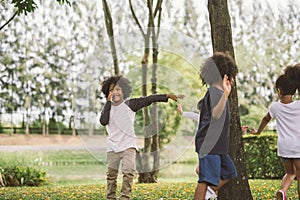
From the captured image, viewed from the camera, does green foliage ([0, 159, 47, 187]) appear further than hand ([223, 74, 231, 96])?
Yes

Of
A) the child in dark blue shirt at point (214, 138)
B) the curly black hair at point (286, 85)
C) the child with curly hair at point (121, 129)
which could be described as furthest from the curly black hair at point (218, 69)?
the curly black hair at point (286, 85)

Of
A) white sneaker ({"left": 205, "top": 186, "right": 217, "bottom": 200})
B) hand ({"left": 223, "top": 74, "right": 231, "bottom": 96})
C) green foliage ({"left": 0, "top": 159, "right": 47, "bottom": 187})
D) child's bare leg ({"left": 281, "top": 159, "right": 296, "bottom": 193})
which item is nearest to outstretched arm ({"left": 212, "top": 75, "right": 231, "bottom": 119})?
hand ({"left": 223, "top": 74, "right": 231, "bottom": 96})

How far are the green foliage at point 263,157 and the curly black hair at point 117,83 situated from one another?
21.3 feet

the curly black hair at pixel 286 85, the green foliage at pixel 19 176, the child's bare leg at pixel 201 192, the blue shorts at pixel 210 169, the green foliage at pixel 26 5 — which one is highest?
the green foliage at pixel 26 5

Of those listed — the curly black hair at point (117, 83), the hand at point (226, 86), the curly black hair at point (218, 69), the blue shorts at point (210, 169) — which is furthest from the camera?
the curly black hair at point (117, 83)

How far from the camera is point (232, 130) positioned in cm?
546

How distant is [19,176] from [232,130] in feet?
23.0

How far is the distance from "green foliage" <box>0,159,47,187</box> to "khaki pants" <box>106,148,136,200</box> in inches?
248

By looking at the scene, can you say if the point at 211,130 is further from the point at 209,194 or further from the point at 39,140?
the point at 39,140

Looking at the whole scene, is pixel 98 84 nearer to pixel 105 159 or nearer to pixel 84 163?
pixel 105 159

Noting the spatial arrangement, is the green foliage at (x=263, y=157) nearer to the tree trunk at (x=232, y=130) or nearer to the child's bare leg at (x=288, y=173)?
the tree trunk at (x=232, y=130)

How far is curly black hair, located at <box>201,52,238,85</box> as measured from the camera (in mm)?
4309

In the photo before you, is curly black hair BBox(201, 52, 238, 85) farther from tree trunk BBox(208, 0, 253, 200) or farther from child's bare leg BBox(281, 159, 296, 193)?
child's bare leg BBox(281, 159, 296, 193)

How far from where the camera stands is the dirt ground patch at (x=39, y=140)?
62.7 feet
